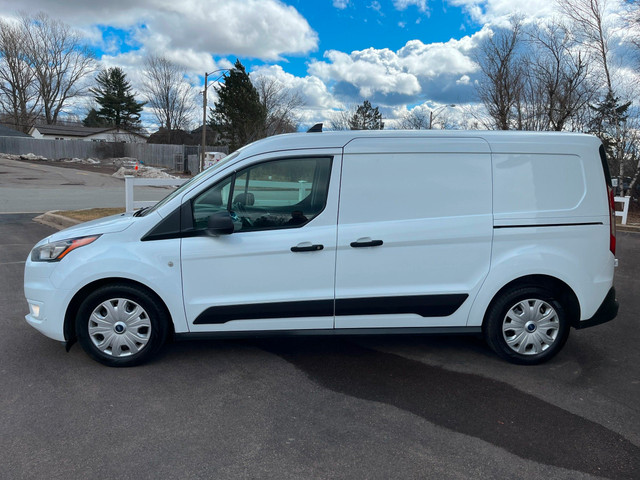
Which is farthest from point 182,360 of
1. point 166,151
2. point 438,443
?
point 166,151

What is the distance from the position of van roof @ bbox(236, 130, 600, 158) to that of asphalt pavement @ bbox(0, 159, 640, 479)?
187cm

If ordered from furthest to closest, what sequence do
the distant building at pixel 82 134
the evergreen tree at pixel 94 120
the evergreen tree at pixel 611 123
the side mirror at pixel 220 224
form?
the evergreen tree at pixel 94 120, the distant building at pixel 82 134, the evergreen tree at pixel 611 123, the side mirror at pixel 220 224

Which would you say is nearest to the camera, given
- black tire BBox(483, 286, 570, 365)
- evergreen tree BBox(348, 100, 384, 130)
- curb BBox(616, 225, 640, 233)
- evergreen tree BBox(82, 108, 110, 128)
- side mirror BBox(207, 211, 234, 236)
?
side mirror BBox(207, 211, 234, 236)

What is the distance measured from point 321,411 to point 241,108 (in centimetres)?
4526

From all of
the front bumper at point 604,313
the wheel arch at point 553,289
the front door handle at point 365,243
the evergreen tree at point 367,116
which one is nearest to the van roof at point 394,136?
the front door handle at point 365,243

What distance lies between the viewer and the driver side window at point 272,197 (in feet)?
Answer: 13.2

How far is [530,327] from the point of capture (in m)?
4.26

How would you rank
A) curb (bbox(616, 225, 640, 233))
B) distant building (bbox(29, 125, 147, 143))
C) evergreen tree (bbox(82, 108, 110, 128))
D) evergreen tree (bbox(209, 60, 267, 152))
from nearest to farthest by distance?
curb (bbox(616, 225, 640, 233)) < evergreen tree (bbox(209, 60, 267, 152)) < distant building (bbox(29, 125, 147, 143)) < evergreen tree (bbox(82, 108, 110, 128))

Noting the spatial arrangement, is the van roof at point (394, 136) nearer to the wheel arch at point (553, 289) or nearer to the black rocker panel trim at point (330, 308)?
the wheel arch at point (553, 289)

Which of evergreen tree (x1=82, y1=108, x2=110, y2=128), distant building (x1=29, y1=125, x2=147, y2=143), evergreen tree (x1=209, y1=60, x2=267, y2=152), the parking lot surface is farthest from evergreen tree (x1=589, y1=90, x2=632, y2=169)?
evergreen tree (x1=82, y1=108, x2=110, y2=128)

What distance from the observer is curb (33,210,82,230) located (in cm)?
1169

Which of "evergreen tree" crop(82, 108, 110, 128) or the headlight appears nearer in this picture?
the headlight

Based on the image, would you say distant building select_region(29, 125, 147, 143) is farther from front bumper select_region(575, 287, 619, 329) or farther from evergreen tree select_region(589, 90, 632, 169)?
front bumper select_region(575, 287, 619, 329)

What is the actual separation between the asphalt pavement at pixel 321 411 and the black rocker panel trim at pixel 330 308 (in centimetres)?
47
